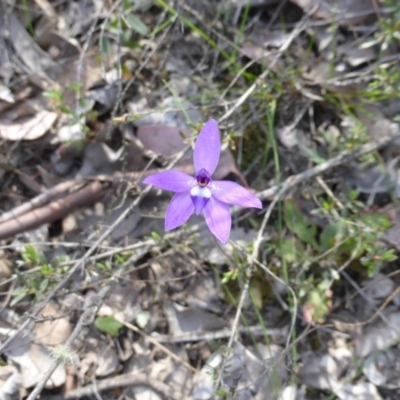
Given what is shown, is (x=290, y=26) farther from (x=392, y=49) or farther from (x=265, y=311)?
(x=265, y=311)

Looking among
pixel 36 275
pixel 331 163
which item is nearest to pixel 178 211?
pixel 36 275

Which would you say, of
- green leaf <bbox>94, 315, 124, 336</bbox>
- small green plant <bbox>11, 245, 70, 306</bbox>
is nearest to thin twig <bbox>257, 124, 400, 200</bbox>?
green leaf <bbox>94, 315, 124, 336</bbox>

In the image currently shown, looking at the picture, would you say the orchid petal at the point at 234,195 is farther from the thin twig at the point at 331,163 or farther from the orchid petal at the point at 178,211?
the thin twig at the point at 331,163

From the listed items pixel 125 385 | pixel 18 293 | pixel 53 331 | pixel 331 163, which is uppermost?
pixel 18 293

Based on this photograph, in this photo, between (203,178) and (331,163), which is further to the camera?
(331,163)

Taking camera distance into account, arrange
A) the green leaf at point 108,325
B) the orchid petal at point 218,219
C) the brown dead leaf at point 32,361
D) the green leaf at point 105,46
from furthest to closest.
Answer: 1. the green leaf at point 105,46
2. the green leaf at point 108,325
3. the brown dead leaf at point 32,361
4. the orchid petal at point 218,219

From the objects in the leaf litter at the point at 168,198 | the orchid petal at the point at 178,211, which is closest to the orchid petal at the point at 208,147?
the orchid petal at the point at 178,211

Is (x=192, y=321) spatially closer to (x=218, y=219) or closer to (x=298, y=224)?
(x=298, y=224)
